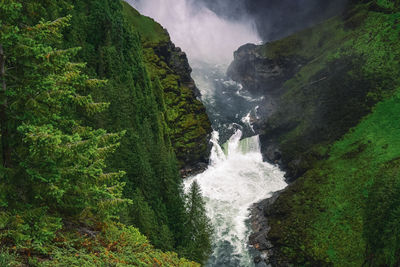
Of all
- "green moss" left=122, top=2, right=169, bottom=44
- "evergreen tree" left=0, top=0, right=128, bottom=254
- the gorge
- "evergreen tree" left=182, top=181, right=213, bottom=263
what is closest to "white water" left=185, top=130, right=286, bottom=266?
the gorge

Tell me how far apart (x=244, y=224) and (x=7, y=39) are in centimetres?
6241

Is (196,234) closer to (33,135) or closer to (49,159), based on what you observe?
(49,159)

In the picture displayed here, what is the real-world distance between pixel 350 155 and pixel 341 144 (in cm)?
933

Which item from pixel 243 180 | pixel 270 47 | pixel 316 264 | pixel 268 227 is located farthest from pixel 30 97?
pixel 270 47

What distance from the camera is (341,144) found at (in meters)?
79.5

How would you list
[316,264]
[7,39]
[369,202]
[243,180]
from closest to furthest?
[7,39] < [316,264] < [369,202] < [243,180]

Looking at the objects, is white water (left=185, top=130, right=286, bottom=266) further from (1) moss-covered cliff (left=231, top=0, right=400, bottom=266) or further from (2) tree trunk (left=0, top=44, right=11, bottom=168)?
(2) tree trunk (left=0, top=44, right=11, bottom=168)

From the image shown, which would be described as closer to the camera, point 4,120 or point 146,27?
point 4,120

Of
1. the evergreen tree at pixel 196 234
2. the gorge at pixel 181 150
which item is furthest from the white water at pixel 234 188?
the evergreen tree at pixel 196 234

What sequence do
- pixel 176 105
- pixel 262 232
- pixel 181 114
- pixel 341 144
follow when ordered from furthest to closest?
pixel 176 105, pixel 181 114, pixel 341 144, pixel 262 232

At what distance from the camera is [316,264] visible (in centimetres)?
4897

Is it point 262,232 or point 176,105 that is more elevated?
point 176,105

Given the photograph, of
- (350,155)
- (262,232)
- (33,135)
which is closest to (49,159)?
(33,135)

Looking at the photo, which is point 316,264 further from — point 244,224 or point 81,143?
point 81,143
